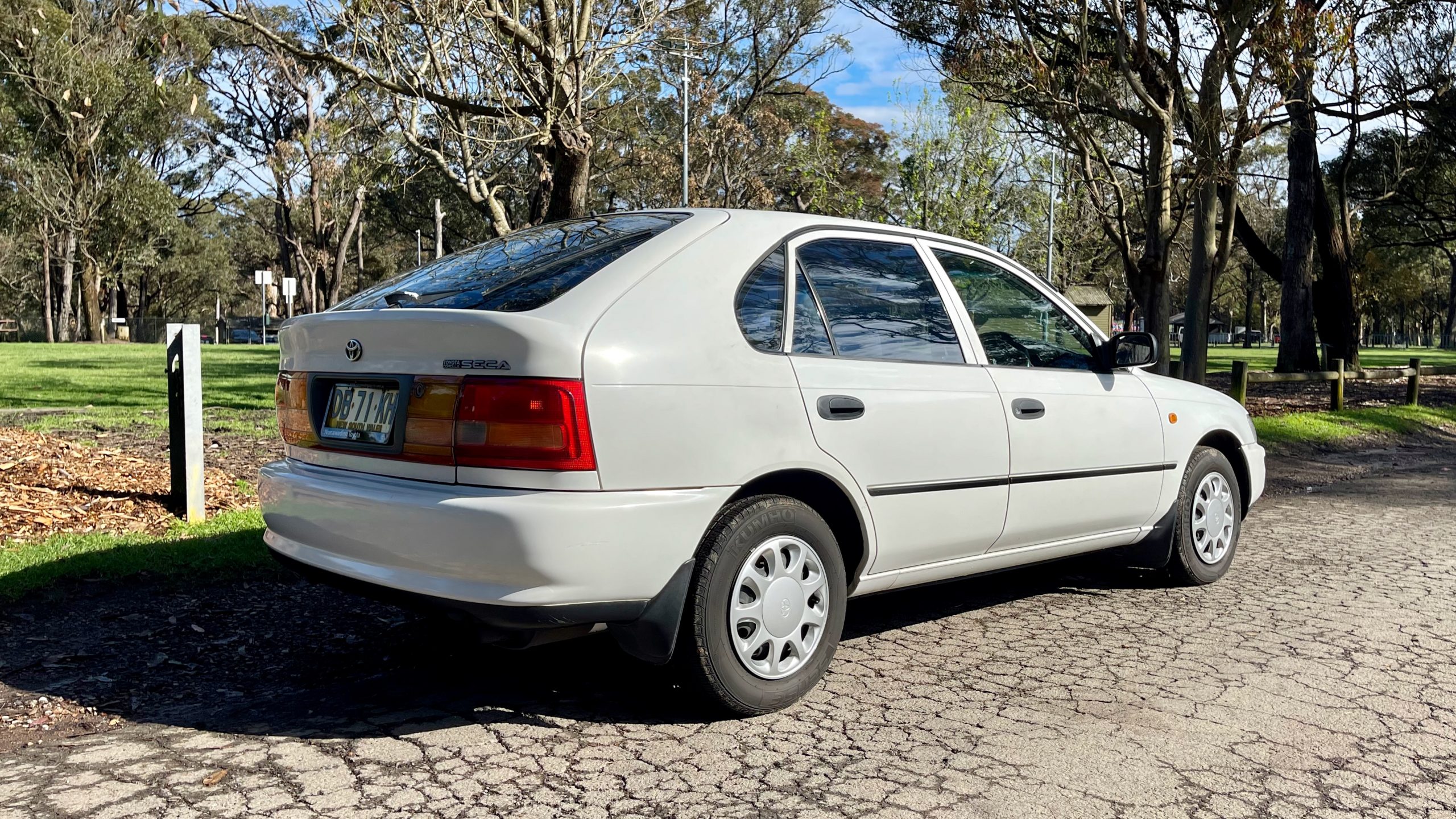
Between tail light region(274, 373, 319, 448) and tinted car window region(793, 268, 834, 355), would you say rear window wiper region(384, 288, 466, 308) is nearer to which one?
tail light region(274, 373, 319, 448)

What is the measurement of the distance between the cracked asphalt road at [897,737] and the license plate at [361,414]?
2.99 ft

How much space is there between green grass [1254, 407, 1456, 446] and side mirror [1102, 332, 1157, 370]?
837 cm

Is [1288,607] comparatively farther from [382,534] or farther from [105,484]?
[105,484]

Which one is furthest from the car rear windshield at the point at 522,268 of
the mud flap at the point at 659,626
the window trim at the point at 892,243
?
the mud flap at the point at 659,626

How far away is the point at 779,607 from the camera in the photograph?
3771 millimetres

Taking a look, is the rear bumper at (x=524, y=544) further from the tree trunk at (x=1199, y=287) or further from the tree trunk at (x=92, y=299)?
the tree trunk at (x=92, y=299)

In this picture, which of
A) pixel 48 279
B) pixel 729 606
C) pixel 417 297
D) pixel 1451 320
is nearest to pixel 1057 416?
pixel 729 606

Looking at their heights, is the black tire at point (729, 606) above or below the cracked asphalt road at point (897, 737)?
above

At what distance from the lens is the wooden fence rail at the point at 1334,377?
13.8m

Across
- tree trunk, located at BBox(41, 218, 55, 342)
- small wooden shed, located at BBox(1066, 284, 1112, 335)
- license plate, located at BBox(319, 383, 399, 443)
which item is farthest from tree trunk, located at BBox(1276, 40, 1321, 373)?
tree trunk, located at BBox(41, 218, 55, 342)

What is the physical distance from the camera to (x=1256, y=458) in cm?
617

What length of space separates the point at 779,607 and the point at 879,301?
129 centimetres

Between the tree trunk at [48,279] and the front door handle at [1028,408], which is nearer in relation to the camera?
the front door handle at [1028,408]

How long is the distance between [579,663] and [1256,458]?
3.90 m
